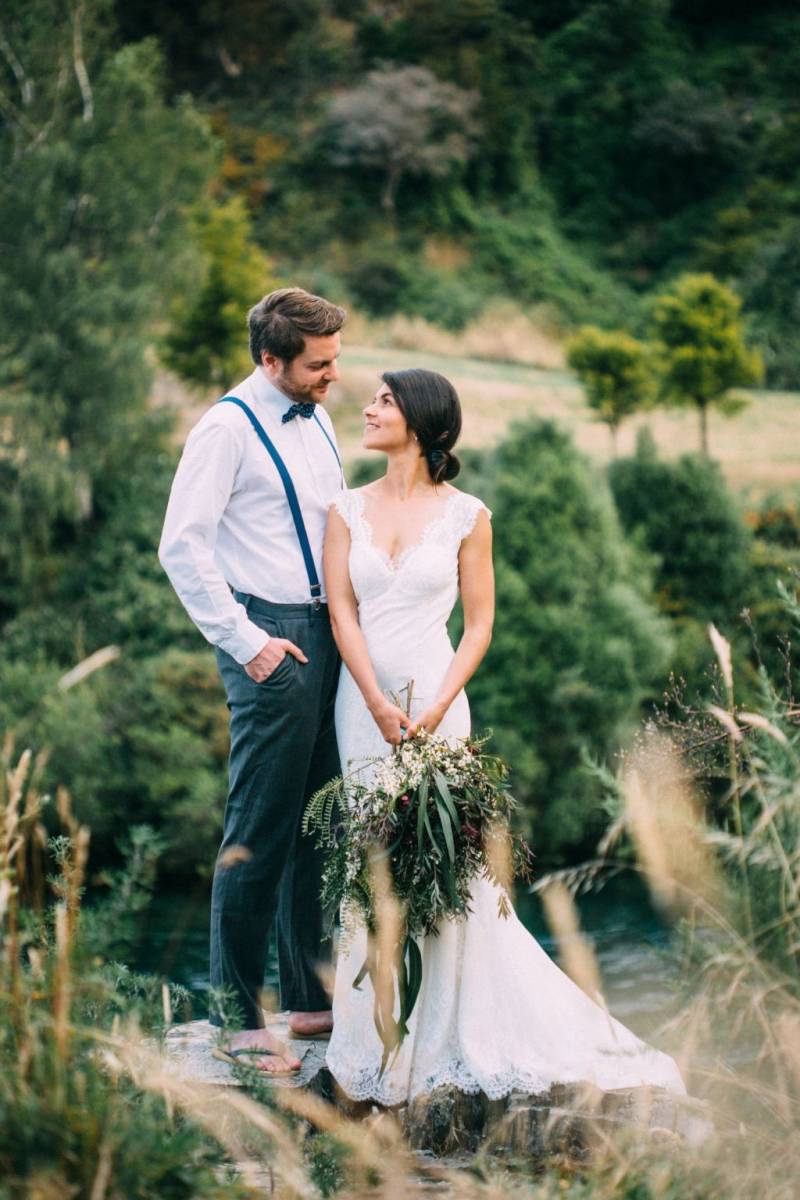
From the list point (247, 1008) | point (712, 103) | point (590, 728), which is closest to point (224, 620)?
point (247, 1008)

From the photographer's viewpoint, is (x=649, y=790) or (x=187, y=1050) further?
(x=187, y=1050)

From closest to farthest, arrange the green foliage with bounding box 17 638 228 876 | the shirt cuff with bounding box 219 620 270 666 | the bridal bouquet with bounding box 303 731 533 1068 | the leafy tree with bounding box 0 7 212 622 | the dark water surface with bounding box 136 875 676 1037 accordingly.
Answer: the bridal bouquet with bounding box 303 731 533 1068 → the shirt cuff with bounding box 219 620 270 666 → the dark water surface with bounding box 136 875 676 1037 → the green foliage with bounding box 17 638 228 876 → the leafy tree with bounding box 0 7 212 622

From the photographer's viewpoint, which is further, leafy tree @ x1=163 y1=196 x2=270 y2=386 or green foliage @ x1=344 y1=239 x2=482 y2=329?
green foliage @ x1=344 y1=239 x2=482 y2=329

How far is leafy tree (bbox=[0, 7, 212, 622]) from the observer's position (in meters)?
19.3

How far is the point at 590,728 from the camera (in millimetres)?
17391

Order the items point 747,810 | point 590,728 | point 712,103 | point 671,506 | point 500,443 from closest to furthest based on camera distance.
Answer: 1. point 747,810
2. point 590,728
3. point 500,443
4. point 671,506
5. point 712,103

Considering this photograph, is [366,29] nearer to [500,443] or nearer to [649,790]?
[500,443]

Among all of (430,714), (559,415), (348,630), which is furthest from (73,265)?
(430,714)

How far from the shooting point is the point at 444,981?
4371 millimetres

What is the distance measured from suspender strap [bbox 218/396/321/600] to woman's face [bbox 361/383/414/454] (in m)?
0.27

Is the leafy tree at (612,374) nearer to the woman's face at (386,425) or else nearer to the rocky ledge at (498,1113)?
the woman's face at (386,425)

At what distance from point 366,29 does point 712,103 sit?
903 cm

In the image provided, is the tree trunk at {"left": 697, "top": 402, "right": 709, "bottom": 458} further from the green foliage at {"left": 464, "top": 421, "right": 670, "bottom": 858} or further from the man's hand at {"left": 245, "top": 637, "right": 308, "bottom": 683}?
the man's hand at {"left": 245, "top": 637, "right": 308, "bottom": 683}

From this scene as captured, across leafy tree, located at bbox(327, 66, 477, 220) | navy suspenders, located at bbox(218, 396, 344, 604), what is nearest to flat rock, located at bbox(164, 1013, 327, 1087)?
navy suspenders, located at bbox(218, 396, 344, 604)
